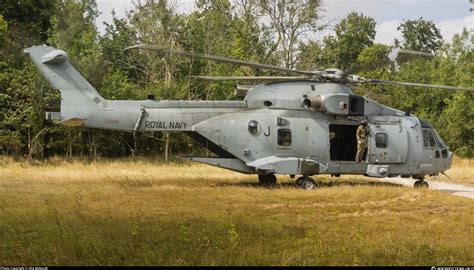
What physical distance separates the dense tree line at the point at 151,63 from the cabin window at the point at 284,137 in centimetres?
1175

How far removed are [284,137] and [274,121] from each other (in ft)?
2.17

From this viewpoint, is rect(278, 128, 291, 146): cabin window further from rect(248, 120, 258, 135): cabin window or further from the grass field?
the grass field

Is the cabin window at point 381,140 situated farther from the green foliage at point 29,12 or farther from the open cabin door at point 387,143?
the green foliage at point 29,12

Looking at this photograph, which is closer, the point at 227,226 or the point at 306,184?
the point at 227,226

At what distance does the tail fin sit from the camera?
639 inches

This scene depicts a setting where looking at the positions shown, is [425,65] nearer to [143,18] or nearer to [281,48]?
[281,48]

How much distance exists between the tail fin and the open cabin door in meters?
9.74

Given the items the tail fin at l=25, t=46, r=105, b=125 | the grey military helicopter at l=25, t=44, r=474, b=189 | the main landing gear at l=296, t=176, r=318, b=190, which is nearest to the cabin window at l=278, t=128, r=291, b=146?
the grey military helicopter at l=25, t=44, r=474, b=189

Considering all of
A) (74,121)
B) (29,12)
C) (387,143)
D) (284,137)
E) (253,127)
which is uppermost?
(29,12)

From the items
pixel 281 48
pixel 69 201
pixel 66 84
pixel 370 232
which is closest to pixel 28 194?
pixel 69 201

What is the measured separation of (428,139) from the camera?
791 inches

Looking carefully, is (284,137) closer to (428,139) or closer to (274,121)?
(274,121)

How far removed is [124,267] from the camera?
6.53m

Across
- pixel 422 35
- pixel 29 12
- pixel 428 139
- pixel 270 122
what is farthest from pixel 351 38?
pixel 270 122
